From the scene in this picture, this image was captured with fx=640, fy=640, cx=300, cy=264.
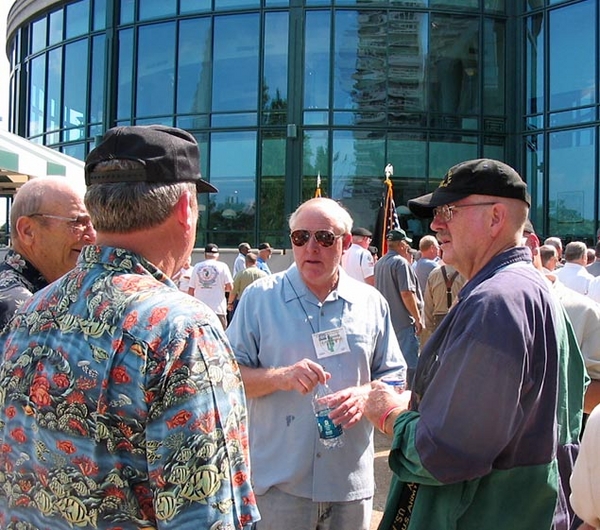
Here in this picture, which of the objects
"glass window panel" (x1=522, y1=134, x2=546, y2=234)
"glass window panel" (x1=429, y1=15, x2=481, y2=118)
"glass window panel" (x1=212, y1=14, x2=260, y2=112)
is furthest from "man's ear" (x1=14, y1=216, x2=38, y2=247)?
"glass window panel" (x1=429, y1=15, x2=481, y2=118)

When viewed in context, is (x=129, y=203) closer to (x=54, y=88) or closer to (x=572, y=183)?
(x=572, y=183)

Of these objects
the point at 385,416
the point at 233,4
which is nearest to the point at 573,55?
the point at 233,4

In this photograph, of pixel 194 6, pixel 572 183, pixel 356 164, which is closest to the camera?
pixel 572 183

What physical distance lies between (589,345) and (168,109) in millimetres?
17357

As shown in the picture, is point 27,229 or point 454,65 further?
point 454,65

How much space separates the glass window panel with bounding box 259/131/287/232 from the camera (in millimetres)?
18156

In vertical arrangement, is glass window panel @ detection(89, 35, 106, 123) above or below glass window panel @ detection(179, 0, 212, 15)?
below

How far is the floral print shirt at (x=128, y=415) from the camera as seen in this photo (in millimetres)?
1314

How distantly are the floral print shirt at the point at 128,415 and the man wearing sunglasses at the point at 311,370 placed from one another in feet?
4.17

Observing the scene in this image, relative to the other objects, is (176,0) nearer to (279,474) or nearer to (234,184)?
(234,184)

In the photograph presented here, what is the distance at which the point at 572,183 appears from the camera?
1703 centimetres

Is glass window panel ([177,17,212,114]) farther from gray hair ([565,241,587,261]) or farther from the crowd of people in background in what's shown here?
the crowd of people in background

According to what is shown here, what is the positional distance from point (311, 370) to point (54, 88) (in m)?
22.6

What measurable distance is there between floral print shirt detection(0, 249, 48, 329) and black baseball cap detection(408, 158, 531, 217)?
5.56 feet
